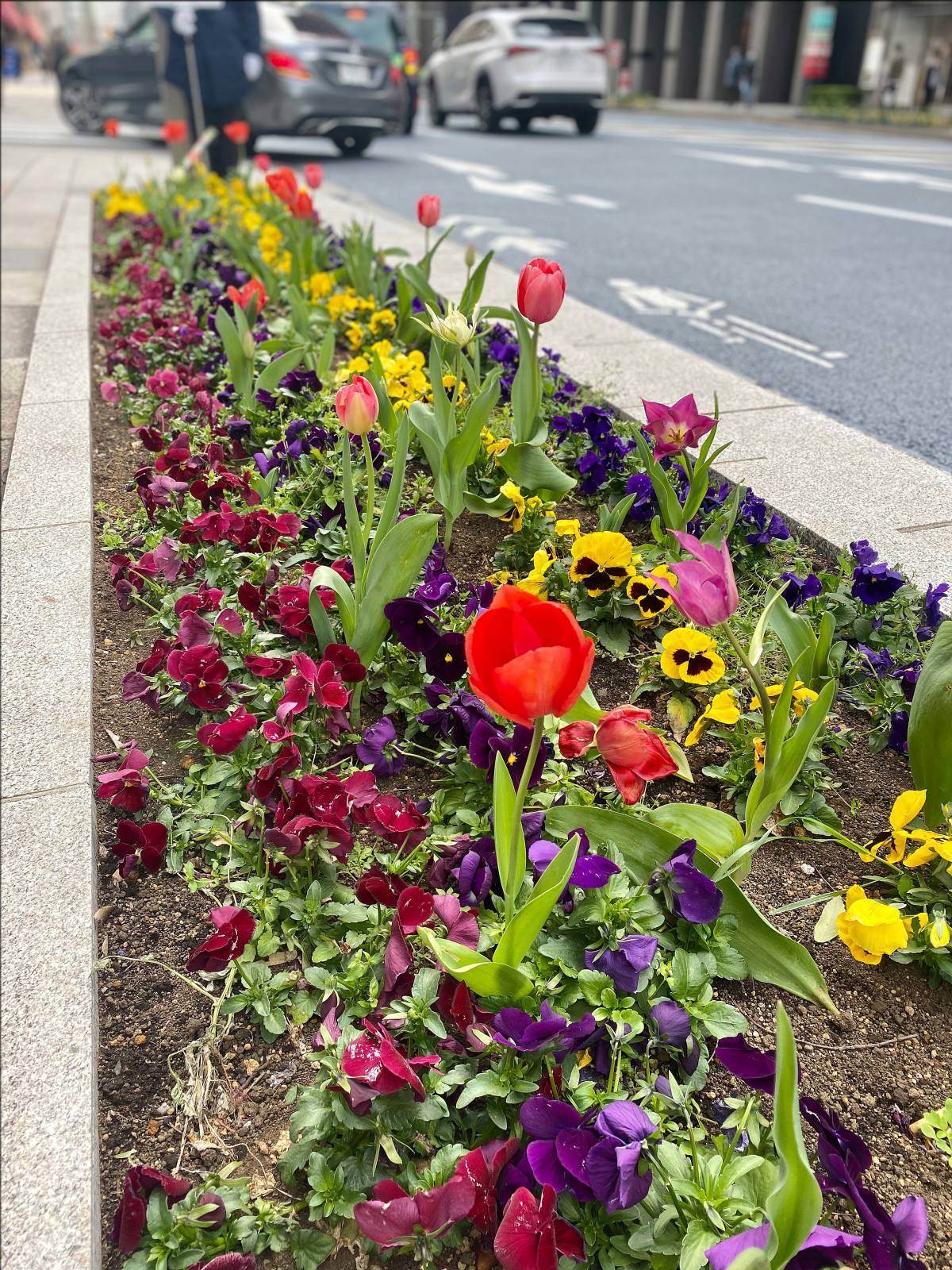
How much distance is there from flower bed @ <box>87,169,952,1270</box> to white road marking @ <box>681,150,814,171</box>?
38.1ft

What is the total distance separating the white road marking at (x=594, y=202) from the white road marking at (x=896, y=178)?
3385mm

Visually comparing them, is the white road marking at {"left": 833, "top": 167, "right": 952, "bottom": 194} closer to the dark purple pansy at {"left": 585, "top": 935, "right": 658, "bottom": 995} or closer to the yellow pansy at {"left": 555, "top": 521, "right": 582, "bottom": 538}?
the yellow pansy at {"left": 555, "top": 521, "right": 582, "bottom": 538}

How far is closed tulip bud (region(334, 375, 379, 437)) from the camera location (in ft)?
5.81

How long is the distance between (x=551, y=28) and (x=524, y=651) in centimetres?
1820

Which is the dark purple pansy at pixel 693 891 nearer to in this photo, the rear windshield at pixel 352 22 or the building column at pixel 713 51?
the rear windshield at pixel 352 22

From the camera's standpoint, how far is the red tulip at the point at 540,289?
1989mm

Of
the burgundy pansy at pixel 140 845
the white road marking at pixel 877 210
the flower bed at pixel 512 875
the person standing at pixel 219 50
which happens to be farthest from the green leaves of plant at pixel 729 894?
the white road marking at pixel 877 210

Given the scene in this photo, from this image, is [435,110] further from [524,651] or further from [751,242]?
[524,651]

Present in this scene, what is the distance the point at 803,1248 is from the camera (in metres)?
1.03

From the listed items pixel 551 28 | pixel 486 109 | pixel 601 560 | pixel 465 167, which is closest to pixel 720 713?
pixel 601 560

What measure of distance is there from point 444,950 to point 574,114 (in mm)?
19003

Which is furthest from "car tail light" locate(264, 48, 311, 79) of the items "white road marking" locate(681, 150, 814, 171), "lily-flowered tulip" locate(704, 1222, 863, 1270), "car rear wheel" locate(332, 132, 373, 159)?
"lily-flowered tulip" locate(704, 1222, 863, 1270)

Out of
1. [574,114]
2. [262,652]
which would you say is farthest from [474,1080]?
[574,114]

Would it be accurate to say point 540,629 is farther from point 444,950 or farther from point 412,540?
point 412,540
